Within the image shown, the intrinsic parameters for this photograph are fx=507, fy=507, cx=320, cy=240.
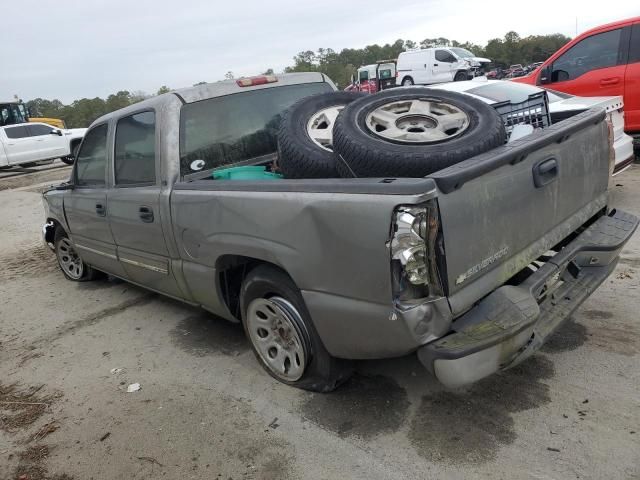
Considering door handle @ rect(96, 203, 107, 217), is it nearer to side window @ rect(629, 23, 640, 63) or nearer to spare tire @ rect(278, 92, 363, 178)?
spare tire @ rect(278, 92, 363, 178)

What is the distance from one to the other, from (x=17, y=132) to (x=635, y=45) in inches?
752

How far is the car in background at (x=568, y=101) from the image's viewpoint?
5.29 m

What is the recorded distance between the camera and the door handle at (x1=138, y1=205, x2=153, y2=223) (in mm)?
3562

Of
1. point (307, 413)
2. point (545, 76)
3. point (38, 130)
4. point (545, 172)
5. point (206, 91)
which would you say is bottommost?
point (307, 413)

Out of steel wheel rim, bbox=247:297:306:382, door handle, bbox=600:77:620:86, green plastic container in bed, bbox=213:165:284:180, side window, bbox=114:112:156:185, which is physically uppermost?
side window, bbox=114:112:156:185

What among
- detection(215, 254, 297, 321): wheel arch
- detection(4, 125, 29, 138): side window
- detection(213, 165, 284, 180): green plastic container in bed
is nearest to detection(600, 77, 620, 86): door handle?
detection(213, 165, 284, 180): green plastic container in bed

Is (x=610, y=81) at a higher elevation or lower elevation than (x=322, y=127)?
lower

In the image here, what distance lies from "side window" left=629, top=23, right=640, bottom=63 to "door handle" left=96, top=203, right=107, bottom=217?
7.29 meters

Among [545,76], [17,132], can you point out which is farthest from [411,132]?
[17,132]

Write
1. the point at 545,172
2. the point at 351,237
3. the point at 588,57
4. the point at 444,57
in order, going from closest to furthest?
the point at 351,237, the point at 545,172, the point at 588,57, the point at 444,57

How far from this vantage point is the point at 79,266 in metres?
5.58

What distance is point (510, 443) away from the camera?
241 centimetres

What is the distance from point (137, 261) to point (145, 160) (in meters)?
0.84

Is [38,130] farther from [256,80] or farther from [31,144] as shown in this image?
[256,80]
